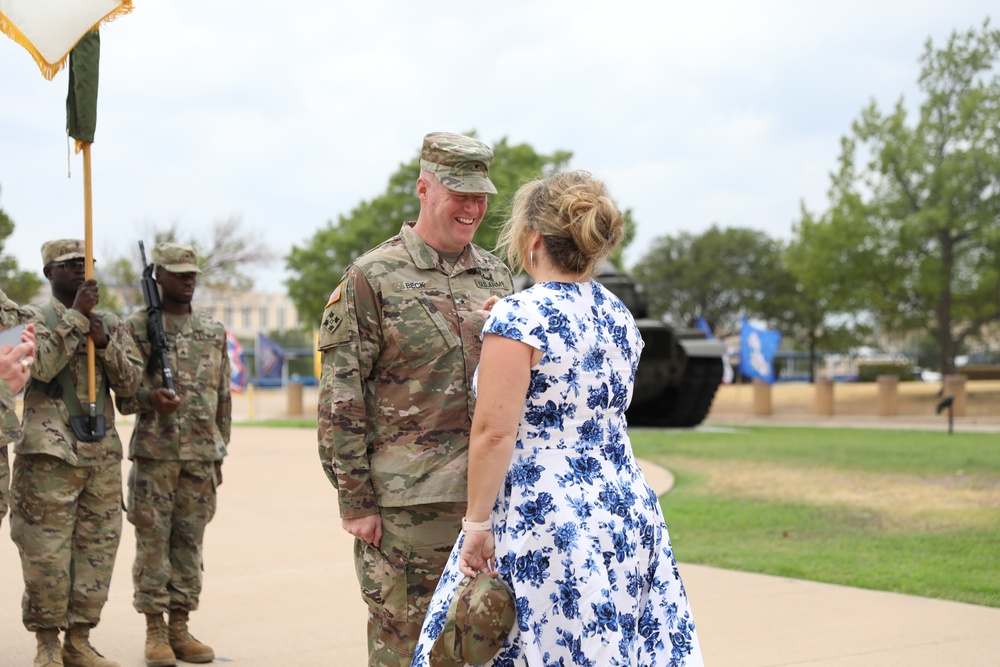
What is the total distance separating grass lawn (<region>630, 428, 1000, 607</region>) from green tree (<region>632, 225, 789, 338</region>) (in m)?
45.6

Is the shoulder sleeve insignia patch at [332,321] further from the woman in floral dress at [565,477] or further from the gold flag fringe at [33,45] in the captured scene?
the gold flag fringe at [33,45]

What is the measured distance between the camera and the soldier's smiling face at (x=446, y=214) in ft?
12.6

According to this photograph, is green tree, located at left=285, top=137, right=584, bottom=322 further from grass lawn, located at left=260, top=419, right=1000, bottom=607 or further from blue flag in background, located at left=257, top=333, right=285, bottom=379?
grass lawn, located at left=260, top=419, right=1000, bottom=607

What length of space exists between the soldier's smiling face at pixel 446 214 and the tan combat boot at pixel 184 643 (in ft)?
8.49

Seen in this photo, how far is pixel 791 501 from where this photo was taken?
10.8 m

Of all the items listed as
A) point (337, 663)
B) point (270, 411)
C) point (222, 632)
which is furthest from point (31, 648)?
point (270, 411)

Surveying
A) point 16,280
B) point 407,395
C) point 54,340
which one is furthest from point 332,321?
point 16,280

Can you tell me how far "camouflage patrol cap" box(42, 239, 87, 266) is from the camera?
5457 mm

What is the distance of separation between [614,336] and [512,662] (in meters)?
0.91

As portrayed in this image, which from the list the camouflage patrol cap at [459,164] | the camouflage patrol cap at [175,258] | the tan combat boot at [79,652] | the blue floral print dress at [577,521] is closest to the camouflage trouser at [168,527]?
the tan combat boot at [79,652]

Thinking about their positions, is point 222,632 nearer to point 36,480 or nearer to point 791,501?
point 36,480

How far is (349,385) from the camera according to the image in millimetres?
3684

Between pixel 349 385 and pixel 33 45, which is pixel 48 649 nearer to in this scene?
pixel 349 385

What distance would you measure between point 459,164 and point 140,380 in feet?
8.14
